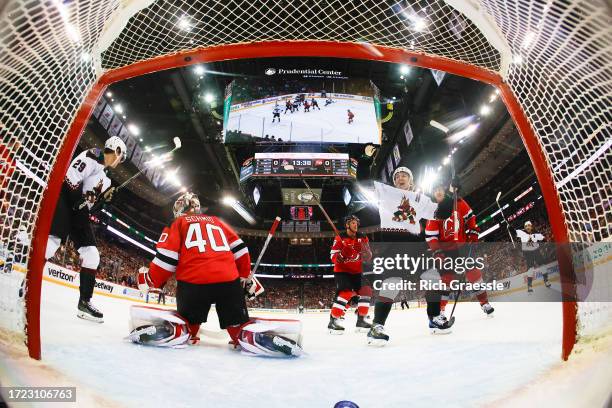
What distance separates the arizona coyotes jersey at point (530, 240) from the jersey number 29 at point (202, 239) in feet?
15.0

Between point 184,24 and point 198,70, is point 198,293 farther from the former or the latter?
point 198,70

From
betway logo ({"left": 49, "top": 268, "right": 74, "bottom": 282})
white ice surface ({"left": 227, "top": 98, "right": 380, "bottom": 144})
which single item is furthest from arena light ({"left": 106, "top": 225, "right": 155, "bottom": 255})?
white ice surface ({"left": 227, "top": 98, "right": 380, "bottom": 144})

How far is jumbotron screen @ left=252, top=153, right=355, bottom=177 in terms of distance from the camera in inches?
187

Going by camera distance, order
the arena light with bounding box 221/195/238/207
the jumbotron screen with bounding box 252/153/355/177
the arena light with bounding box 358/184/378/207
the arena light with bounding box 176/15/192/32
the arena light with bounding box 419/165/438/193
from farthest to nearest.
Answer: the arena light with bounding box 221/195/238/207 → the arena light with bounding box 419/165/438/193 → the arena light with bounding box 358/184/378/207 → the jumbotron screen with bounding box 252/153/355/177 → the arena light with bounding box 176/15/192/32

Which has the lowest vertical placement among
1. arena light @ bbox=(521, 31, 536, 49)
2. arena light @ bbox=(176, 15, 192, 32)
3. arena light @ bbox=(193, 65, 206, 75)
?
arena light @ bbox=(521, 31, 536, 49)

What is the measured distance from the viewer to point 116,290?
515cm

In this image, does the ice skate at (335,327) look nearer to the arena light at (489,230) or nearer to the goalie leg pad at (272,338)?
the goalie leg pad at (272,338)

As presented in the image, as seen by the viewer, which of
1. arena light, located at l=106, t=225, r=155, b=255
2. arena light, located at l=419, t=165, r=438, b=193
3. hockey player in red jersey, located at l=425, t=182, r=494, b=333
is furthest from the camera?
arena light, located at l=106, t=225, r=155, b=255

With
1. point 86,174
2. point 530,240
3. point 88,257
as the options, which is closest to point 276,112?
point 86,174

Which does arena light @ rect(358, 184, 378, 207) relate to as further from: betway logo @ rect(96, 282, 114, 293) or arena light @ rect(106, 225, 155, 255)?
arena light @ rect(106, 225, 155, 255)

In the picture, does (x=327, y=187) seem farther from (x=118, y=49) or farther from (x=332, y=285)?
(x=332, y=285)

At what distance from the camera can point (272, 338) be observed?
1307mm

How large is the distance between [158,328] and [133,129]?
19.3ft

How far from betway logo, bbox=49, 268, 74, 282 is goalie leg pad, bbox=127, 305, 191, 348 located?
2.91m
